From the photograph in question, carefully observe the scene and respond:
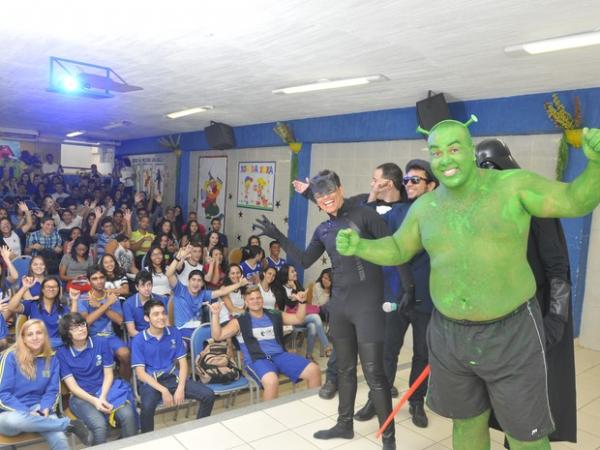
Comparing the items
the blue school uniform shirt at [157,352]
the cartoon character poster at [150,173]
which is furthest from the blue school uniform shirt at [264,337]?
the cartoon character poster at [150,173]

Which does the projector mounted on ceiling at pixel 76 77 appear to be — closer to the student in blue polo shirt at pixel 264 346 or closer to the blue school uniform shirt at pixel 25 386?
the student in blue polo shirt at pixel 264 346

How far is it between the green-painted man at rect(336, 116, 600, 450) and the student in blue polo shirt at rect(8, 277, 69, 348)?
370 cm

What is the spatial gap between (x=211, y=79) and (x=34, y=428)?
12.0 ft

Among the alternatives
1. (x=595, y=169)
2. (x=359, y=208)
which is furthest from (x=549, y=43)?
(x=595, y=169)

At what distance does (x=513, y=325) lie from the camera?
5.43ft

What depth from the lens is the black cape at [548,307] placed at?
1.90 metres

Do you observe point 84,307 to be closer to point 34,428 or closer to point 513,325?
point 34,428

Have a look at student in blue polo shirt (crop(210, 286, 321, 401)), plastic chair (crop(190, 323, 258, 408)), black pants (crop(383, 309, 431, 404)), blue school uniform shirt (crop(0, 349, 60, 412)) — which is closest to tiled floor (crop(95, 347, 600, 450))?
black pants (crop(383, 309, 431, 404))

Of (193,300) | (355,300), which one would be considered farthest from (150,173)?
(355,300)

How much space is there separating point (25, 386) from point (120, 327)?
1663mm

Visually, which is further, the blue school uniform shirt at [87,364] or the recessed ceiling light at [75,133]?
the recessed ceiling light at [75,133]

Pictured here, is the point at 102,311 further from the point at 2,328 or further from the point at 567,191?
the point at 567,191

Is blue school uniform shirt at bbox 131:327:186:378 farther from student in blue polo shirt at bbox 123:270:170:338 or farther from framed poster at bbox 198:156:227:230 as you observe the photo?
framed poster at bbox 198:156:227:230

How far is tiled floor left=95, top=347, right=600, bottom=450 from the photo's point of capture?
2.68m
